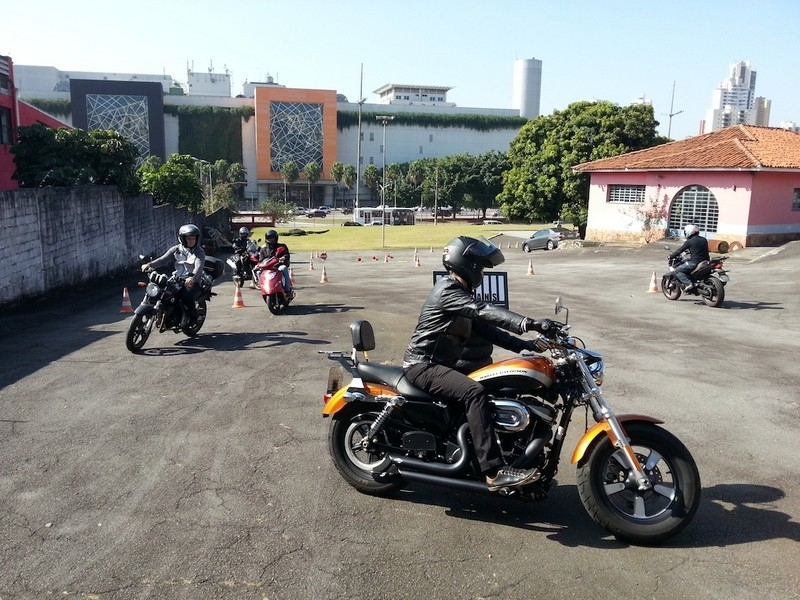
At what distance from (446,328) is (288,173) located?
121384 millimetres

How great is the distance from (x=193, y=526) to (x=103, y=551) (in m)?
0.57

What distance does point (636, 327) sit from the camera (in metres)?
12.9

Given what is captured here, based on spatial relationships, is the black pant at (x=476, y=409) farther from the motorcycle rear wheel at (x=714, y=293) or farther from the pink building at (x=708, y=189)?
the pink building at (x=708, y=189)

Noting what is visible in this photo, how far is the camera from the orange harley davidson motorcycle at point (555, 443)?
4492 mm

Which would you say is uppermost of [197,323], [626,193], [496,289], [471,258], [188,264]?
[626,193]

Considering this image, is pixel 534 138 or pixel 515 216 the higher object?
pixel 534 138

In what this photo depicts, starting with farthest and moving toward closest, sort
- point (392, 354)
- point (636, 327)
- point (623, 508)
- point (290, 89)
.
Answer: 1. point (290, 89)
2. point (636, 327)
3. point (392, 354)
4. point (623, 508)

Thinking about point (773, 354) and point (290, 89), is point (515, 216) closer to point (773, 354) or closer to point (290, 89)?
Answer: point (773, 354)

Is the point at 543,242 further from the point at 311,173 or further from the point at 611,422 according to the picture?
the point at 311,173

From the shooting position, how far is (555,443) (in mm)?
4656

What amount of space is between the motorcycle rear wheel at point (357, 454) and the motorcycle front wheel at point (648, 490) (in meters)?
1.41

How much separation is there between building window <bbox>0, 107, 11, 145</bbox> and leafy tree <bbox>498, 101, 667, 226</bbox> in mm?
30006

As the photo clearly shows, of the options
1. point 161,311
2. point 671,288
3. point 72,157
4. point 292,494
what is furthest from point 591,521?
point 72,157


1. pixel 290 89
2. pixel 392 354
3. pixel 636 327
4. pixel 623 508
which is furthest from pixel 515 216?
pixel 290 89
